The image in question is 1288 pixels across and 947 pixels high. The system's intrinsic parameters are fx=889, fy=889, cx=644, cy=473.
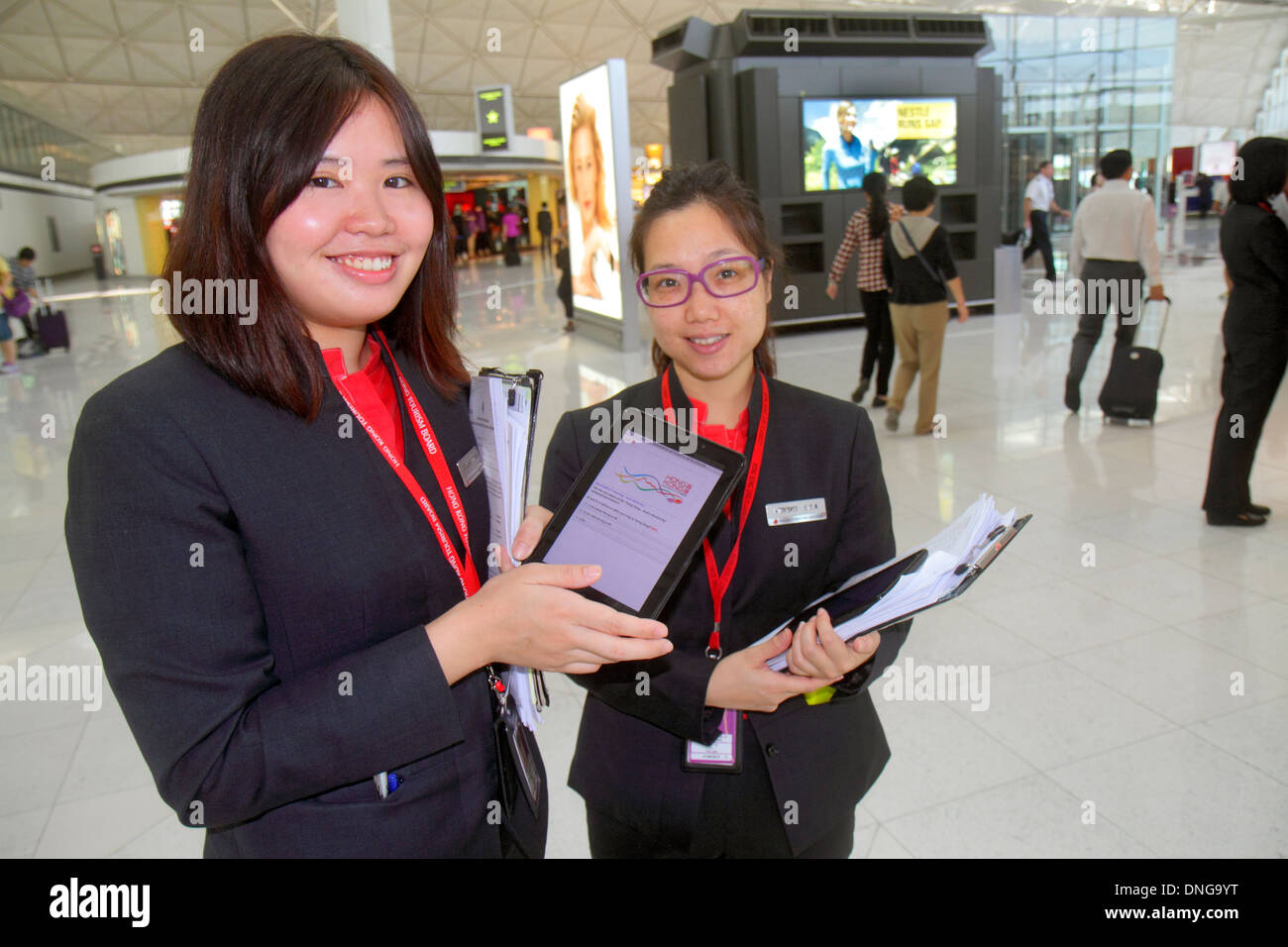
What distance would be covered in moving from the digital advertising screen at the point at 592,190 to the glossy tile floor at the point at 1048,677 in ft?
15.3

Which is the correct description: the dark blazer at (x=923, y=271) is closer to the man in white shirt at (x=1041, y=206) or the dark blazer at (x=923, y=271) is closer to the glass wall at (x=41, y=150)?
the man in white shirt at (x=1041, y=206)

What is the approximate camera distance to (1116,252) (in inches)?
263

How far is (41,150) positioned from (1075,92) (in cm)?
3615

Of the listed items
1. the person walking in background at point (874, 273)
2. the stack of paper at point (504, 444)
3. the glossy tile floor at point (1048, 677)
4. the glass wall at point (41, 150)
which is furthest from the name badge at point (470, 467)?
the glass wall at point (41, 150)

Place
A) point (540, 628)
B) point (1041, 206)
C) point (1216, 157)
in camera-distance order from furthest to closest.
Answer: point (1216, 157) < point (1041, 206) < point (540, 628)

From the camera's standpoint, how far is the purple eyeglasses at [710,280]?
5.10 ft

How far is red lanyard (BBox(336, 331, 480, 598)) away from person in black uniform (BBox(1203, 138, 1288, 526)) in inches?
179

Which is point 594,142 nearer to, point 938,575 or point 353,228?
point 353,228

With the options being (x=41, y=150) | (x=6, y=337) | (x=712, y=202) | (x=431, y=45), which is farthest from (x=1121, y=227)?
(x=41, y=150)

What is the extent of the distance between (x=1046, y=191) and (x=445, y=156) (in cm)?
1982

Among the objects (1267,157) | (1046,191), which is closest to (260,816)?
(1267,157)

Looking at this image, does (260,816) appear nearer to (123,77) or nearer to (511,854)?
(511,854)

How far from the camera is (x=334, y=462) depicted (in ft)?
3.63

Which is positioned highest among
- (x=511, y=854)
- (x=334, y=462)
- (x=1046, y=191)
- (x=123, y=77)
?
(x=123, y=77)
